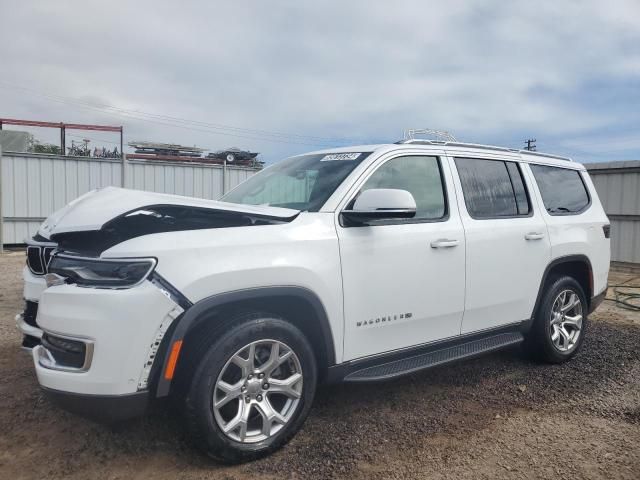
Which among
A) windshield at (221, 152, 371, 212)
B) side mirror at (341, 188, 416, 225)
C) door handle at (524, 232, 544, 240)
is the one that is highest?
windshield at (221, 152, 371, 212)

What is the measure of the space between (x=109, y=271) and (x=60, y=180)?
42.2 ft

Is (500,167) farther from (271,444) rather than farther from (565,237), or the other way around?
(271,444)

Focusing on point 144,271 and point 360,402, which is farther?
point 360,402

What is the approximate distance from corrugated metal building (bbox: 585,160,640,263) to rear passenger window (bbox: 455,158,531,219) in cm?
764

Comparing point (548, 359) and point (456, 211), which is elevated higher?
point (456, 211)

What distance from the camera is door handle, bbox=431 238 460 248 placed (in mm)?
3422

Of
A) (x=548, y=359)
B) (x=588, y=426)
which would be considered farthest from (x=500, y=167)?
(x=588, y=426)

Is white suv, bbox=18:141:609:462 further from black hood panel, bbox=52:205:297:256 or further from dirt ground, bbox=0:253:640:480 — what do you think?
dirt ground, bbox=0:253:640:480

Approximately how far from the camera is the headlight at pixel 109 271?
2.38 meters

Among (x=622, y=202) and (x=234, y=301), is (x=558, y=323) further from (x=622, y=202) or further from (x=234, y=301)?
(x=622, y=202)

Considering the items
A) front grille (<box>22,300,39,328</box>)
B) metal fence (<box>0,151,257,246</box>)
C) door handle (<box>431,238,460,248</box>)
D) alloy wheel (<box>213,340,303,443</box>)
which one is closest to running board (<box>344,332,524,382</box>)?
alloy wheel (<box>213,340,303,443</box>)

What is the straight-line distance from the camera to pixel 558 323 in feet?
14.7

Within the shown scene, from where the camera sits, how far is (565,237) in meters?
4.44

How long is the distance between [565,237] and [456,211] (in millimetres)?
1421
